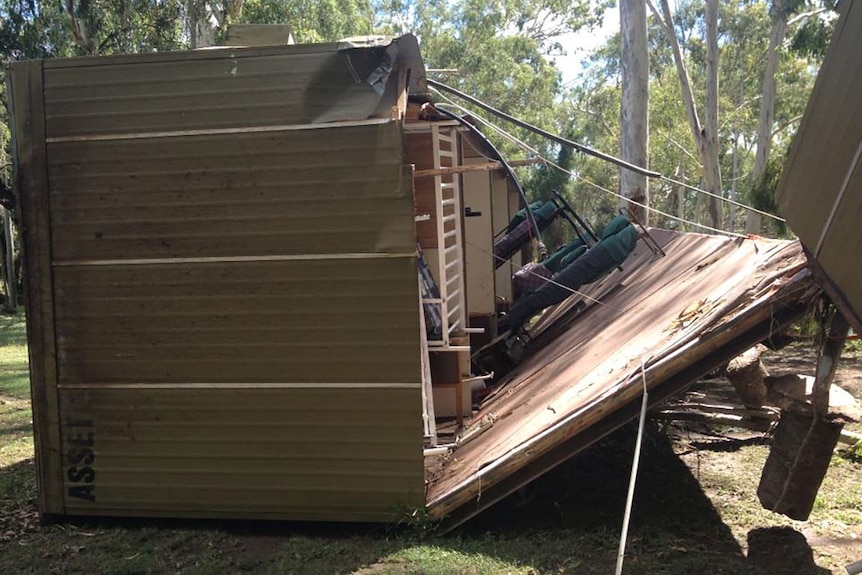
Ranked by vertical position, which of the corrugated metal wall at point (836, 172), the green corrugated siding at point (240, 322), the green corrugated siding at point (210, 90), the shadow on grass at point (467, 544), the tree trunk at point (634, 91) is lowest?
the shadow on grass at point (467, 544)

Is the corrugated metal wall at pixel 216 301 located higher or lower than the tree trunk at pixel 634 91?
lower

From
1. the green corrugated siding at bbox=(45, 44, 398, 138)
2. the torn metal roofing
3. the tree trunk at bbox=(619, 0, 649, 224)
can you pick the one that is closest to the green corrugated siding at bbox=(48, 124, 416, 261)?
the green corrugated siding at bbox=(45, 44, 398, 138)

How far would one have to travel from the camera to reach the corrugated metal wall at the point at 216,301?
15.2 feet

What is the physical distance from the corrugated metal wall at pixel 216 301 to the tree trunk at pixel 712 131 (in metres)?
13.3

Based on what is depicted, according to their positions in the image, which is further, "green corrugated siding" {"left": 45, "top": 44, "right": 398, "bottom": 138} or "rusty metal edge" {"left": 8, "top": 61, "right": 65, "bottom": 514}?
"rusty metal edge" {"left": 8, "top": 61, "right": 65, "bottom": 514}

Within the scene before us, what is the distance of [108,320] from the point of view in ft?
16.0

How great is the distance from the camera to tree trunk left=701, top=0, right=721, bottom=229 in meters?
17.2

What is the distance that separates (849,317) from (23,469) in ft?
20.3

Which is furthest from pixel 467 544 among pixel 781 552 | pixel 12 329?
pixel 12 329

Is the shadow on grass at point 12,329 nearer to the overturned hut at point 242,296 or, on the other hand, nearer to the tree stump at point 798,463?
the overturned hut at point 242,296

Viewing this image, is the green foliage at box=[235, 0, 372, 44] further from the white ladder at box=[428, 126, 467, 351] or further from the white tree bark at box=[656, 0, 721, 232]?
the white ladder at box=[428, 126, 467, 351]

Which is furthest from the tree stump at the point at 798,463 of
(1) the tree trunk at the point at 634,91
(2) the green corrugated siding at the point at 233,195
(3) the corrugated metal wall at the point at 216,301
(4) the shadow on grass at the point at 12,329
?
(4) the shadow on grass at the point at 12,329

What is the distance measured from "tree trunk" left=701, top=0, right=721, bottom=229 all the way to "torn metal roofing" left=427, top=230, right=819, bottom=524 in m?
11.6

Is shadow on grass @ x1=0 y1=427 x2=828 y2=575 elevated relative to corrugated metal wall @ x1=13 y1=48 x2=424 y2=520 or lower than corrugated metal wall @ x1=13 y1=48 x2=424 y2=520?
lower
